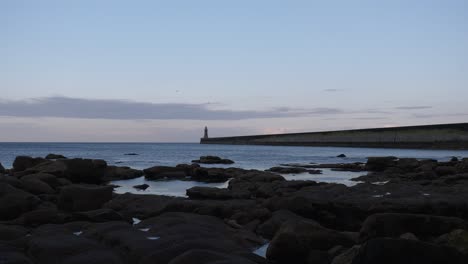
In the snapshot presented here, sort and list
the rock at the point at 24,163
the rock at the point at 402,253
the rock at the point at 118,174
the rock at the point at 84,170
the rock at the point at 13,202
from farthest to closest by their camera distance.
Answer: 1. the rock at the point at 118,174
2. the rock at the point at 24,163
3. the rock at the point at 84,170
4. the rock at the point at 13,202
5. the rock at the point at 402,253

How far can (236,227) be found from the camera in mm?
12039

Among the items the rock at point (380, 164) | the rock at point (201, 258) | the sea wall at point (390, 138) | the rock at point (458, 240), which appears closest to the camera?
the rock at point (201, 258)

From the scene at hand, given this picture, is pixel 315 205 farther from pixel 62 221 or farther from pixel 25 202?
pixel 25 202

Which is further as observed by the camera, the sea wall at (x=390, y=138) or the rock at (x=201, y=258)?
the sea wall at (x=390, y=138)

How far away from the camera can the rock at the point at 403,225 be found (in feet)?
31.6

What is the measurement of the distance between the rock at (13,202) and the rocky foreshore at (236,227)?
2 cm

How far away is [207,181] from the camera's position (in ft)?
95.3

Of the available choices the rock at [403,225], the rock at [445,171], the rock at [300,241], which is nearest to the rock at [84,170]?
the rock at [300,241]

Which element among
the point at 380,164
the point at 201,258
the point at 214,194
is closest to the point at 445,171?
the point at 380,164

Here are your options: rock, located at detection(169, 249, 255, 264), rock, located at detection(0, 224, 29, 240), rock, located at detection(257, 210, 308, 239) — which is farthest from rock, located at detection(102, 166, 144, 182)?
rock, located at detection(169, 249, 255, 264)

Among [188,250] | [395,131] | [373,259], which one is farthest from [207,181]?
[395,131]

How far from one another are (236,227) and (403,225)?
12.9 feet

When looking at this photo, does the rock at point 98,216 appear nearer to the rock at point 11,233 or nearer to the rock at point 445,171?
the rock at point 11,233

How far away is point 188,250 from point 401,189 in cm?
1159
